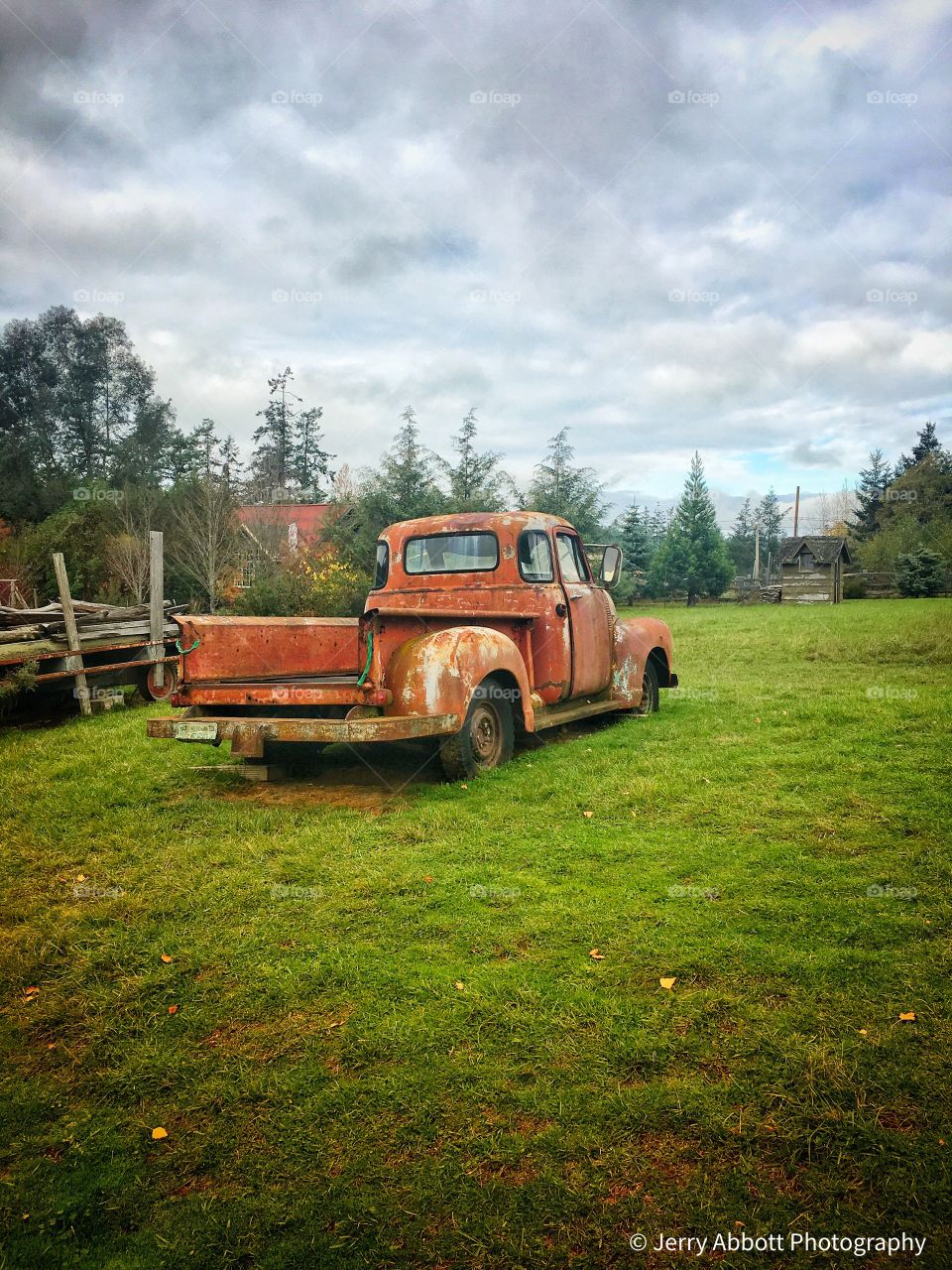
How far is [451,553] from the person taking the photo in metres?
7.47

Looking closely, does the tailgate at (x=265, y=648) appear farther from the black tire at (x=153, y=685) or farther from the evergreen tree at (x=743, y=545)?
→ the evergreen tree at (x=743, y=545)

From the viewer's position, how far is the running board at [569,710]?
23.1 ft

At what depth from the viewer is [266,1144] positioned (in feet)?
7.71

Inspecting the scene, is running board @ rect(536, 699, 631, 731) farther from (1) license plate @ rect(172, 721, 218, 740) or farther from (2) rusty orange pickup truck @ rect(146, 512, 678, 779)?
(1) license plate @ rect(172, 721, 218, 740)

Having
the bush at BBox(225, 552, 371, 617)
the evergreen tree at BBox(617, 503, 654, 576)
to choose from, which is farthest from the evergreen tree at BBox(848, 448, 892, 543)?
the bush at BBox(225, 552, 371, 617)

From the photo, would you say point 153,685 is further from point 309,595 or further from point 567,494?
point 567,494

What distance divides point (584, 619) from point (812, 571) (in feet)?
136

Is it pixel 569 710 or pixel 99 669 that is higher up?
pixel 99 669

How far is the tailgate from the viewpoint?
19.3 ft

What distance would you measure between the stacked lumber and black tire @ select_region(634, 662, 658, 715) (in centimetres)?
635

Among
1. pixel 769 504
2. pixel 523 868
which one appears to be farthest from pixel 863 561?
pixel 523 868

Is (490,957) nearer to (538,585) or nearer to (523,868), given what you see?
(523,868)

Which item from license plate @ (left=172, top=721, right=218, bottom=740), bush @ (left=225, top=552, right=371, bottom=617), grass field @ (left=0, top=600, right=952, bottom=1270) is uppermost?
bush @ (left=225, top=552, right=371, bottom=617)

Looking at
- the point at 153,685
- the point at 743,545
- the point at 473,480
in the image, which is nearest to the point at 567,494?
the point at 473,480
